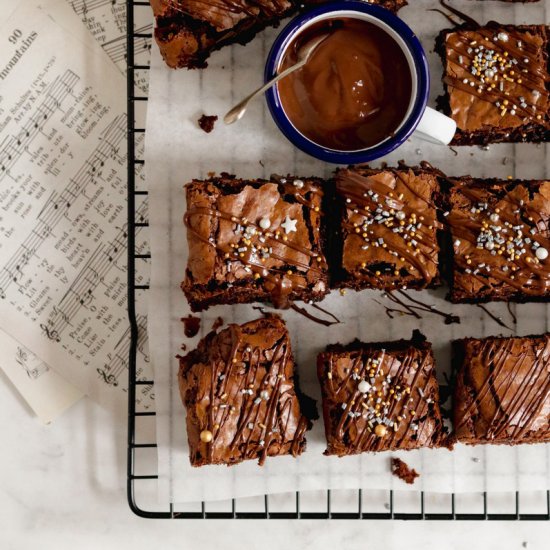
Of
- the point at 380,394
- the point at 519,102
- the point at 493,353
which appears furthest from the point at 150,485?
the point at 519,102

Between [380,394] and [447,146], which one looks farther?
[447,146]

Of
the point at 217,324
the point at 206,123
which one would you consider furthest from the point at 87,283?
the point at 206,123

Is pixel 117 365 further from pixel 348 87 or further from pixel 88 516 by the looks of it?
pixel 348 87

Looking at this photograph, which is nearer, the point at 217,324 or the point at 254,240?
the point at 254,240

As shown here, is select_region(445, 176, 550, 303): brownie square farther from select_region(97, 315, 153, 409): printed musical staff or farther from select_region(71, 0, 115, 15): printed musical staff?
select_region(71, 0, 115, 15): printed musical staff

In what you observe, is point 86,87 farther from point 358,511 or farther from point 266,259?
point 358,511

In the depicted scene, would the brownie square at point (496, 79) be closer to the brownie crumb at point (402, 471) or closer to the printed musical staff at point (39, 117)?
the brownie crumb at point (402, 471)
